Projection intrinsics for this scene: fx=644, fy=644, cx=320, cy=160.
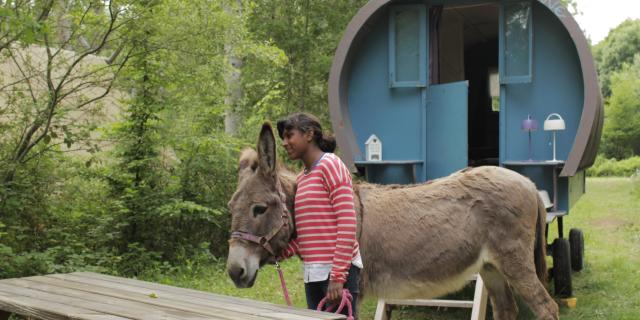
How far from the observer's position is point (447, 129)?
265 inches

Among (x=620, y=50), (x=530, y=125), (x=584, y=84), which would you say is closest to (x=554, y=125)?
(x=530, y=125)

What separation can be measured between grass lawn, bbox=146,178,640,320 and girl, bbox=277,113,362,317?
3.18 metres

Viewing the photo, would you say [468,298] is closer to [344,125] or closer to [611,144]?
[344,125]

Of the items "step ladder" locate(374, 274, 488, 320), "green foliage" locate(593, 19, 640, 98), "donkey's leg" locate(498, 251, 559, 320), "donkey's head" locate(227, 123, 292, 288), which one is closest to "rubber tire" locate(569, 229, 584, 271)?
"step ladder" locate(374, 274, 488, 320)

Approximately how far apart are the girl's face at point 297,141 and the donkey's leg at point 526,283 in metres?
1.79

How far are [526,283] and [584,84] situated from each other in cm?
248

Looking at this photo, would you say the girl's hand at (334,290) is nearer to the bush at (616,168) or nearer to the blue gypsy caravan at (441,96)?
the blue gypsy caravan at (441,96)

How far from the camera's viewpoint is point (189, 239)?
931 centimetres

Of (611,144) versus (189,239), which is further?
(611,144)

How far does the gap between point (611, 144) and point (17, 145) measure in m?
33.5

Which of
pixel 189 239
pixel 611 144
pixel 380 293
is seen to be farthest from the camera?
pixel 611 144

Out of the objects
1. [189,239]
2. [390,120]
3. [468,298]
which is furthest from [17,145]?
[468,298]

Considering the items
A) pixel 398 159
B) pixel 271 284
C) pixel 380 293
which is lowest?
pixel 271 284

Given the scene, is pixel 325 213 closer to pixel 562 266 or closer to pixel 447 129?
pixel 447 129
